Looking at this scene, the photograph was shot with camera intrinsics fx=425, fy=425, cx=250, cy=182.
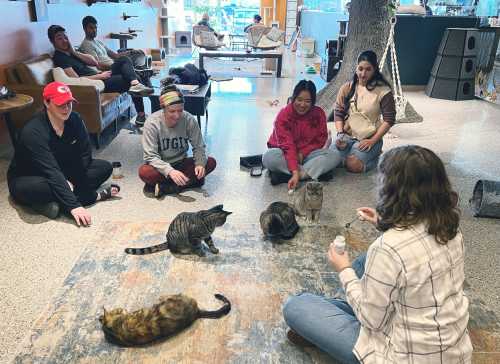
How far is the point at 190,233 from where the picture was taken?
7.07 feet

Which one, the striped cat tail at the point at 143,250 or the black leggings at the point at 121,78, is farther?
the black leggings at the point at 121,78

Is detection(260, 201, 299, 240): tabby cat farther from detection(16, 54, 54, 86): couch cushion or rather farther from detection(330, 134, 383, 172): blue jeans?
detection(16, 54, 54, 86): couch cushion

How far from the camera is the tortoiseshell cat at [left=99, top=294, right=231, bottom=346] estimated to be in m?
1.61

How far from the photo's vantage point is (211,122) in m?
5.00

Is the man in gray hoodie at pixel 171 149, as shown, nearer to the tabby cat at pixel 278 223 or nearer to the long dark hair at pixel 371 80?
the tabby cat at pixel 278 223

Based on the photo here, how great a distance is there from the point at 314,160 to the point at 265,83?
178 inches

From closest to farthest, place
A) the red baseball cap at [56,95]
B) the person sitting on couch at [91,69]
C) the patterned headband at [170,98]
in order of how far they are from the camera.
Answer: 1. the red baseball cap at [56,95]
2. the patterned headband at [170,98]
3. the person sitting on couch at [91,69]

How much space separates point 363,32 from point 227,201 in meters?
2.91

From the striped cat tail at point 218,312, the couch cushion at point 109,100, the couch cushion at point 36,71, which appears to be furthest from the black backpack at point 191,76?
the striped cat tail at point 218,312

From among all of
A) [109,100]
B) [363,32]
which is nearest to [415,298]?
[109,100]

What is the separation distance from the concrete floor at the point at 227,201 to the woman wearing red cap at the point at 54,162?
0.39 ft

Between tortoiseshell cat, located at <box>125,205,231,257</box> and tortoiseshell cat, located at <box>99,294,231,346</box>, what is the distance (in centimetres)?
47

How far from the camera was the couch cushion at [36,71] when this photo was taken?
12.6 ft

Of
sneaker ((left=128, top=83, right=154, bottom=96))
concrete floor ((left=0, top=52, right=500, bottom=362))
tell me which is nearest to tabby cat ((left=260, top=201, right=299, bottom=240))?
concrete floor ((left=0, top=52, right=500, bottom=362))
